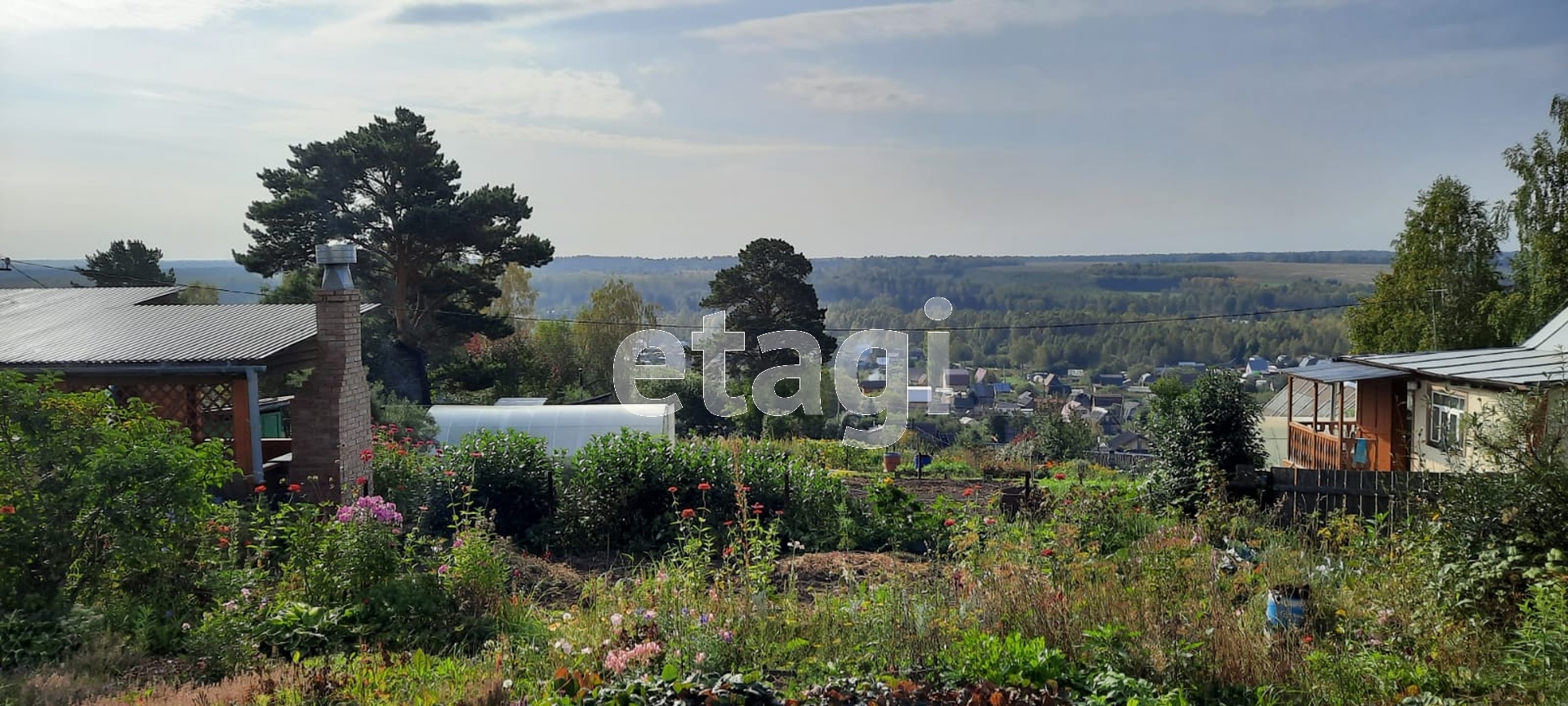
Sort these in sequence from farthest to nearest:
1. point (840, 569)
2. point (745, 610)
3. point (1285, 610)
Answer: point (840, 569) → point (745, 610) → point (1285, 610)

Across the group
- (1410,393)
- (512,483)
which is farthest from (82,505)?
(1410,393)

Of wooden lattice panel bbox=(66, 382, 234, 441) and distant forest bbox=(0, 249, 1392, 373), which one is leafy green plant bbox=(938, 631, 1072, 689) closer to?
wooden lattice panel bbox=(66, 382, 234, 441)

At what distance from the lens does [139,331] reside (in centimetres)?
981

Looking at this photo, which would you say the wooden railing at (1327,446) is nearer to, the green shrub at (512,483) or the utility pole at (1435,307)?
the utility pole at (1435,307)

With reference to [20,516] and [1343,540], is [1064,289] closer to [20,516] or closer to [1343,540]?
[1343,540]

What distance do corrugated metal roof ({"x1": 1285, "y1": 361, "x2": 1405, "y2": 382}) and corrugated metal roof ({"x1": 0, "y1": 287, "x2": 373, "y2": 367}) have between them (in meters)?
12.6

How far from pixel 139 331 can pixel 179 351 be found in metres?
1.26

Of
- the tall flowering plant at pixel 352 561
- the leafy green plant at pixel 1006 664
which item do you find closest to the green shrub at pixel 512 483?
the tall flowering plant at pixel 352 561

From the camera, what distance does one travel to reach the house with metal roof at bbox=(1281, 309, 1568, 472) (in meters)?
11.0

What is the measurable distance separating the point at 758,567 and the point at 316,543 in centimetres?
250

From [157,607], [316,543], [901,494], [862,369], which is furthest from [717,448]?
[862,369]

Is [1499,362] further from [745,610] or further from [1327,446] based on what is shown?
[745,610]

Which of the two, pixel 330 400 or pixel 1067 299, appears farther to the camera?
pixel 1067 299

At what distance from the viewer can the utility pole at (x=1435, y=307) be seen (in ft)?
60.2
